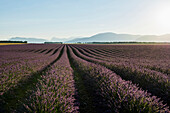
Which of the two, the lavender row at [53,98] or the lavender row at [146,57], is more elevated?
the lavender row at [53,98]

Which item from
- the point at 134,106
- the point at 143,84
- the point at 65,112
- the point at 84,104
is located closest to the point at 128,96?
the point at 134,106

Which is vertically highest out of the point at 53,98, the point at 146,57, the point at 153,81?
the point at 53,98

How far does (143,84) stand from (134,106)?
3.96 meters

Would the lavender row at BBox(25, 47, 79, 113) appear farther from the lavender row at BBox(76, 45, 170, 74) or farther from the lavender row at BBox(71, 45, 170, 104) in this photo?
the lavender row at BBox(76, 45, 170, 74)

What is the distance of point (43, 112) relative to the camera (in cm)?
286

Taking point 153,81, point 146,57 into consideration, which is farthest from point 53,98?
point 146,57

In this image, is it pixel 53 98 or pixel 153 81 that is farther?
pixel 153 81

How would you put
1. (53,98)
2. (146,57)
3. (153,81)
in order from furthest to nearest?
(146,57)
(153,81)
(53,98)

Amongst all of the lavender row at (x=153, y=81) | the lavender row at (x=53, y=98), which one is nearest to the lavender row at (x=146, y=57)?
the lavender row at (x=153, y=81)

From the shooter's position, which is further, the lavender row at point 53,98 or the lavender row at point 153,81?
the lavender row at point 153,81

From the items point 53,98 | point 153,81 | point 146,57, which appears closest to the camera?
Result: point 53,98

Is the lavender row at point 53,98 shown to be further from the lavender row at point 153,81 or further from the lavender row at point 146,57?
the lavender row at point 146,57

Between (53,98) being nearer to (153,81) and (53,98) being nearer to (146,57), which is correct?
(153,81)

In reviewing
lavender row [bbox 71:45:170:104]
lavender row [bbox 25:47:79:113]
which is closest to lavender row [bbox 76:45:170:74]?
lavender row [bbox 71:45:170:104]
